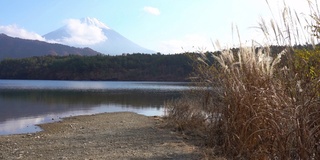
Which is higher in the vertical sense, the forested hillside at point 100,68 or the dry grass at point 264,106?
the forested hillside at point 100,68

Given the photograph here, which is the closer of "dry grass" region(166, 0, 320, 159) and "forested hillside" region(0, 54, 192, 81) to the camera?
"dry grass" region(166, 0, 320, 159)

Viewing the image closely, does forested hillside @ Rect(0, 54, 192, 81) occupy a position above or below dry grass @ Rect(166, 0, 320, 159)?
above

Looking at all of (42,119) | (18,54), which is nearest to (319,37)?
(42,119)

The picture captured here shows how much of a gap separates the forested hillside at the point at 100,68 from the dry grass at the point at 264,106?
75838mm

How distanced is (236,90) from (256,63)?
1.60ft

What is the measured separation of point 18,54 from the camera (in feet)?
646

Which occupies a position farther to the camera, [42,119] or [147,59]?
[147,59]

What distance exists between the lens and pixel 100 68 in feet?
309

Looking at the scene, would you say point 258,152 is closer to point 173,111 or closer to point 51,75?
point 173,111

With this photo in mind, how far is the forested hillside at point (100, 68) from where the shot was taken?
288ft

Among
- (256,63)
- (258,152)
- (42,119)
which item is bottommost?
(42,119)

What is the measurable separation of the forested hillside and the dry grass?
A: 75838 mm

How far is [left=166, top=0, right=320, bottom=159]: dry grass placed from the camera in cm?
353

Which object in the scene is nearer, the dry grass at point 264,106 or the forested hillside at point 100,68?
the dry grass at point 264,106
